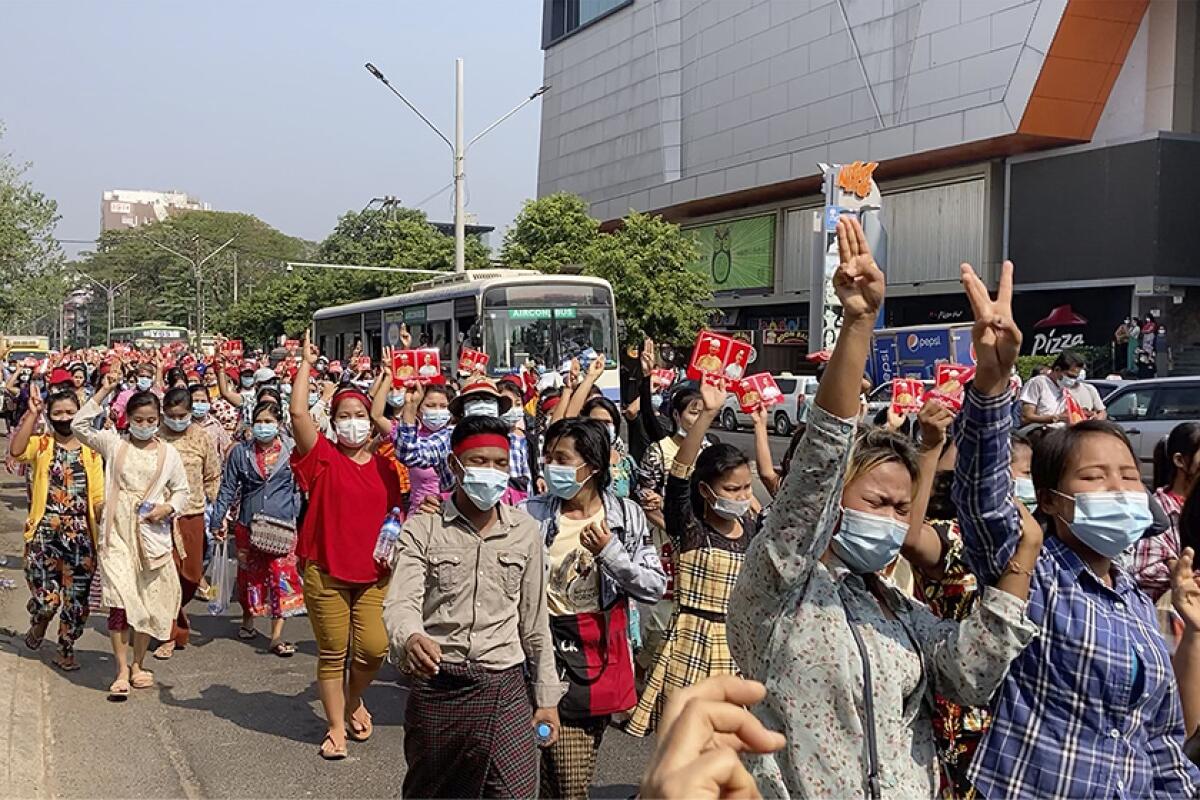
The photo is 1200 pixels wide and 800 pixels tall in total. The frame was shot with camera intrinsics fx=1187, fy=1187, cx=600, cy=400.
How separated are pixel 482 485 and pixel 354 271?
47.1m

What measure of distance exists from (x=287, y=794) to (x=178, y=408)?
363 cm

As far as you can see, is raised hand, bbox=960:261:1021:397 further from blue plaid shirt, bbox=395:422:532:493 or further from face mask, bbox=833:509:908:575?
blue plaid shirt, bbox=395:422:532:493

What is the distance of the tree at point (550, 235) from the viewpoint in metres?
33.5

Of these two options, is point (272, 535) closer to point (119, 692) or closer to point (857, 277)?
point (119, 692)

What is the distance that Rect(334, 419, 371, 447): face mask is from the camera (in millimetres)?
5848

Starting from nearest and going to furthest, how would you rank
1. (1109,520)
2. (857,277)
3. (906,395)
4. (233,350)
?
(857,277), (1109,520), (906,395), (233,350)

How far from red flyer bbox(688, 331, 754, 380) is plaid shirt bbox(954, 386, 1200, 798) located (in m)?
3.86

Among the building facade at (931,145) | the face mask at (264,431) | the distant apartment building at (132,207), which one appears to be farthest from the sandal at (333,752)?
the distant apartment building at (132,207)

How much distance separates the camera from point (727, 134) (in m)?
43.2

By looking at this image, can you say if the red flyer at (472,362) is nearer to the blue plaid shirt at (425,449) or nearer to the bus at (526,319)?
the blue plaid shirt at (425,449)

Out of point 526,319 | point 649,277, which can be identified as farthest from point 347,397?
point 649,277

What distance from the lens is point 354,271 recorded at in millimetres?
49656

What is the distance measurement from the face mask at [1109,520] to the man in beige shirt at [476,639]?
1.82 m

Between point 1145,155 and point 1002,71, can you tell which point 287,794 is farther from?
point 1002,71
